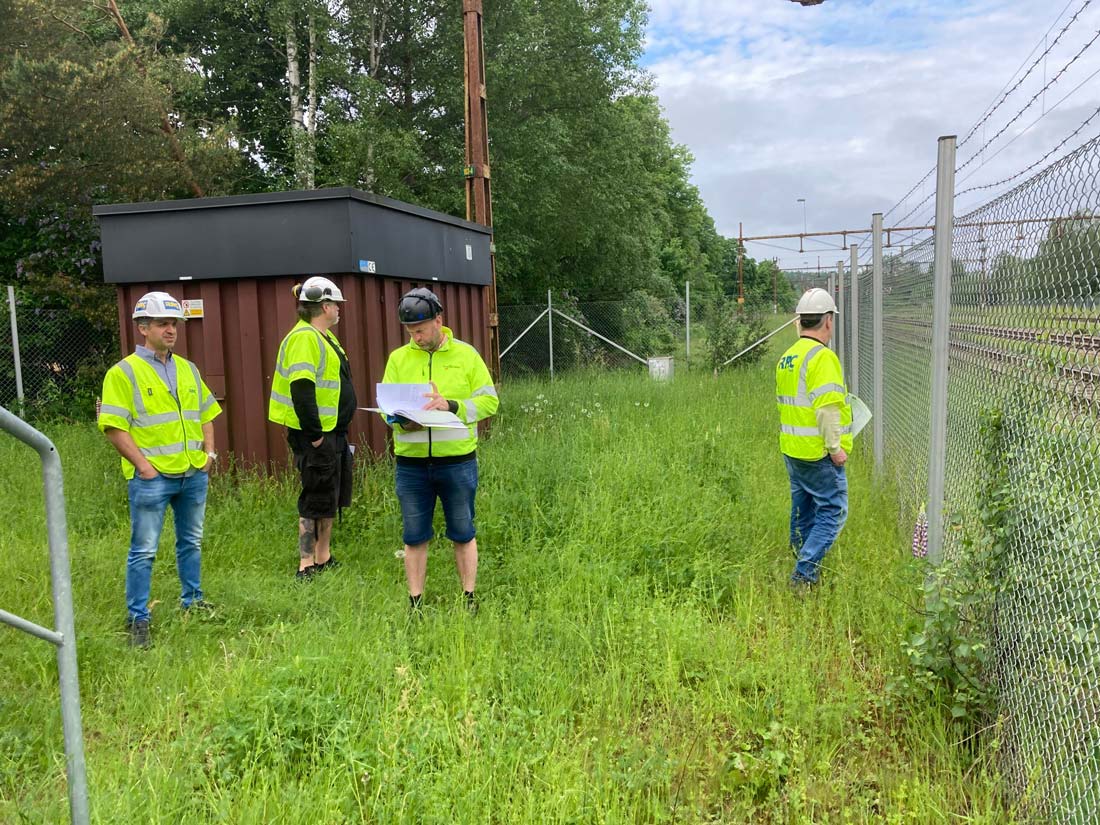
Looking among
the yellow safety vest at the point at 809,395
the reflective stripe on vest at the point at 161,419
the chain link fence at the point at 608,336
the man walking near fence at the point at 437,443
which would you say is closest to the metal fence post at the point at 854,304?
the yellow safety vest at the point at 809,395

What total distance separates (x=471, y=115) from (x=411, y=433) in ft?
26.6

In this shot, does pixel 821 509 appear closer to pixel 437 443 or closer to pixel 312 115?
pixel 437 443

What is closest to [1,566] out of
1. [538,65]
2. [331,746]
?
[331,746]

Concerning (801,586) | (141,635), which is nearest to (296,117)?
(141,635)

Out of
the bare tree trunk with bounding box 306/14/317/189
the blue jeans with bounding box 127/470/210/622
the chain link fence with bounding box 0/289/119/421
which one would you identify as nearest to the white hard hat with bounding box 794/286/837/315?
the blue jeans with bounding box 127/470/210/622

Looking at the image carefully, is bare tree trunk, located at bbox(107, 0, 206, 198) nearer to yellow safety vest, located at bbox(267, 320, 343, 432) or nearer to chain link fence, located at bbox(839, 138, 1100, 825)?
yellow safety vest, located at bbox(267, 320, 343, 432)

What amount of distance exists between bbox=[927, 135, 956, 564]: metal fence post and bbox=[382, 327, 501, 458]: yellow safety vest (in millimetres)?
2269

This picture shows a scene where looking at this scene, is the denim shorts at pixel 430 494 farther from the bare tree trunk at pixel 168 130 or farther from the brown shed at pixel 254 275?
the bare tree trunk at pixel 168 130

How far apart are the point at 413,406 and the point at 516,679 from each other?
155 cm

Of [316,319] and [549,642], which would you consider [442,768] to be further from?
[316,319]

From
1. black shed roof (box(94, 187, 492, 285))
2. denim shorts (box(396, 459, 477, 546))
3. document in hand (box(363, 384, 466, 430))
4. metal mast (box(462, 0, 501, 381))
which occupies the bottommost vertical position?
denim shorts (box(396, 459, 477, 546))

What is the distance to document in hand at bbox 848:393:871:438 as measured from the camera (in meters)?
4.74

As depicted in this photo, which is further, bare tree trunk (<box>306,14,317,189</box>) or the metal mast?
bare tree trunk (<box>306,14,317,189</box>)

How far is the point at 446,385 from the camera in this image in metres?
4.41
